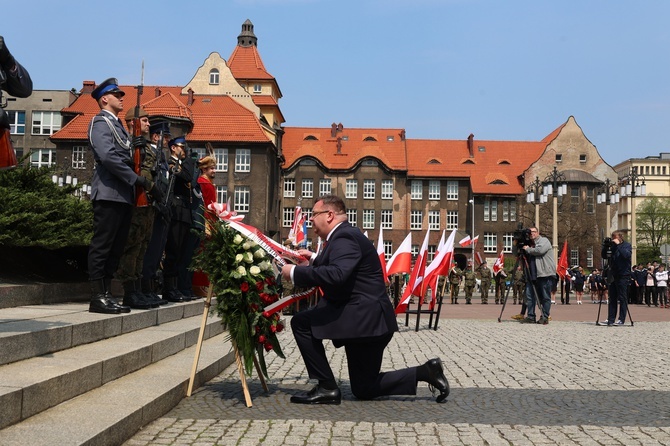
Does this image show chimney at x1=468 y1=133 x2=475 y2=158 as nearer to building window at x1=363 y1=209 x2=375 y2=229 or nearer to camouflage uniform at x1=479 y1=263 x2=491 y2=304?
building window at x1=363 y1=209 x2=375 y2=229

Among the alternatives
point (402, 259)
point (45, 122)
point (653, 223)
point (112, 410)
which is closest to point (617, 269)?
point (402, 259)

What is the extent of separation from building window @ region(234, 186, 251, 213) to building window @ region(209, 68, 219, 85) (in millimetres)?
13125

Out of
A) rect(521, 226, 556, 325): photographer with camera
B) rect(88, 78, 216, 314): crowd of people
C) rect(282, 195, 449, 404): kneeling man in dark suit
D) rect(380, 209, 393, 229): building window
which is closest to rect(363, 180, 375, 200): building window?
rect(380, 209, 393, 229): building window

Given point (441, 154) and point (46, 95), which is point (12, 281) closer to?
point (46, 95)

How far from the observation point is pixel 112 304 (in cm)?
729

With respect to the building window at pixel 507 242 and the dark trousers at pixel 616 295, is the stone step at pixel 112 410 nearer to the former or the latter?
the dark trousers at pixel 616 295

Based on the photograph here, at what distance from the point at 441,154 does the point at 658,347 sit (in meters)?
75.1

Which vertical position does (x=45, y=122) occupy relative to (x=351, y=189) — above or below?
above

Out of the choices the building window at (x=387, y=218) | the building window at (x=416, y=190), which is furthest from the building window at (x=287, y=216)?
the building window at (x=416, y=190)

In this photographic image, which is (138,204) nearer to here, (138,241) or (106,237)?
(106,237)

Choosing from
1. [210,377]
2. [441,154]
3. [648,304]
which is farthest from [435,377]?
[441,154]

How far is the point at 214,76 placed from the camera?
73.6m

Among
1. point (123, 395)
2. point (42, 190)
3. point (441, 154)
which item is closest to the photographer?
point (123, 395)

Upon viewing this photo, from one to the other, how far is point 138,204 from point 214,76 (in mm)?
68249
